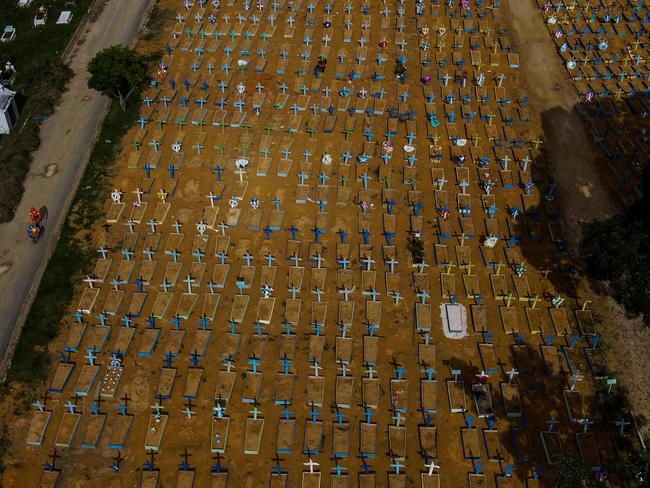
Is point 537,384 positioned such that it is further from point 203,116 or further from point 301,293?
point 203,116

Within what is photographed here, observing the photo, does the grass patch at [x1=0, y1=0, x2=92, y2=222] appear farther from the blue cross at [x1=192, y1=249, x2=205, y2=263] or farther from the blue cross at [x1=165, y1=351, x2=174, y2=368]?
the blue cross at [x1=165, y1=351, x2=174, y2=368]

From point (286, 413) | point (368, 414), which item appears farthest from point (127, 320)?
point (368, 414)

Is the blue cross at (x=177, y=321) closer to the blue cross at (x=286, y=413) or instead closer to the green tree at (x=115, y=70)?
the blue cross at (x=286, y=413)

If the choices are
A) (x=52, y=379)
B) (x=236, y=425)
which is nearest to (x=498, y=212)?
(x=236, y=425)

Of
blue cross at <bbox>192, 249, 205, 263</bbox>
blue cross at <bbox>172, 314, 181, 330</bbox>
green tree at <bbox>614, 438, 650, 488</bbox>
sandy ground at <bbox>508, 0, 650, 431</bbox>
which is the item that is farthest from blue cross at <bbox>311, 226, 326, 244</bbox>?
green tree at <bbox>614, 438, 650, 488</bbox>

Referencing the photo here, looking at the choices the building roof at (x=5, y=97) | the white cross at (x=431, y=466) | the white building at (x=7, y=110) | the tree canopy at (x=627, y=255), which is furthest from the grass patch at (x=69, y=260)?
the tree canopy at (x=627, y=255)

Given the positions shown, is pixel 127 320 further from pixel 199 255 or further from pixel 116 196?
pixel 116 196
